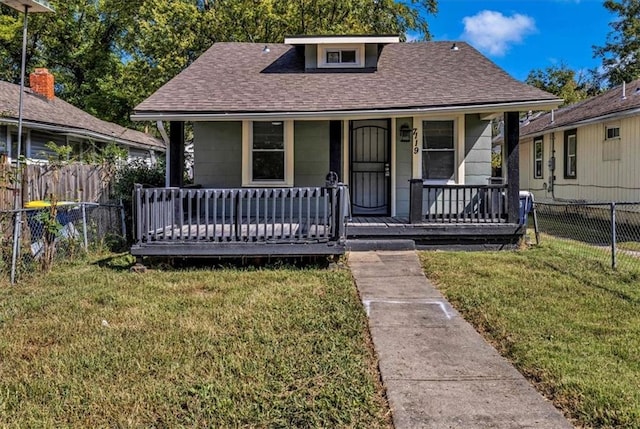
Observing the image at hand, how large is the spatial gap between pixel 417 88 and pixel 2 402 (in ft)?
28.3

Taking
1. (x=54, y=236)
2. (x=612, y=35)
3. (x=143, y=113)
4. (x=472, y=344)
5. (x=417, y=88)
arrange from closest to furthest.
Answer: (x=472, y=344) < (x=54, y=236) < (x=143, y=113) < (x=417, y=88) < (x=612, y=35)

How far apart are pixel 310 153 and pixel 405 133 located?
206 centimetres

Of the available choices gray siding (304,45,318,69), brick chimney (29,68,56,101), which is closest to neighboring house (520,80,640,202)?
gray siding (304,45,318,69)

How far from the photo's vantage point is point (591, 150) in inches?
527

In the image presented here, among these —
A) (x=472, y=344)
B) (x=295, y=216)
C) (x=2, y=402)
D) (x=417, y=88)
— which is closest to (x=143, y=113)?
(x=295, y=216)

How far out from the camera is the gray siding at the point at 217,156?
32.4ft

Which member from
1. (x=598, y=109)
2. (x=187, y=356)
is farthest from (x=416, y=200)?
(x=598, y=109)

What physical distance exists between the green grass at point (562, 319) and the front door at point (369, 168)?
8.00 ft

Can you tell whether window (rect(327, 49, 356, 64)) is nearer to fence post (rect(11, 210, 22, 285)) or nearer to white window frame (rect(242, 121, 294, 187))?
white window frame (rect(242, 121, 294, 187))

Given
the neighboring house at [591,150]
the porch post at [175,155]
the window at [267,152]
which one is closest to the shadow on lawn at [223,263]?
the porch post at [175,155]

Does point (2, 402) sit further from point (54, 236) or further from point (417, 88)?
point (417, 88)

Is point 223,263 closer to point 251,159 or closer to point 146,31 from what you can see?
point 251,159

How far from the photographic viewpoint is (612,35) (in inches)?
1143

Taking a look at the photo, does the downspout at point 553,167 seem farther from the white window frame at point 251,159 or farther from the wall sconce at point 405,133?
the white window frame at point 251,159
